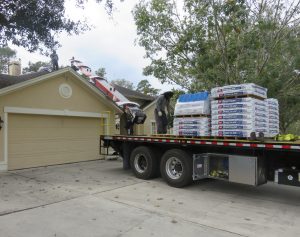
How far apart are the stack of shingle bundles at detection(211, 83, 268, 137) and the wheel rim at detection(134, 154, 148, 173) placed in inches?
122

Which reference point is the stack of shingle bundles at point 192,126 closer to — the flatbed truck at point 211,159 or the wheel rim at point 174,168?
the flatbed truck at point 211,159

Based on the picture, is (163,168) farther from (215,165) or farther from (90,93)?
(90,93)

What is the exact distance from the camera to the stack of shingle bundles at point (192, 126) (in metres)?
8.48

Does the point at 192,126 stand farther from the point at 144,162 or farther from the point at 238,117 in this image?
the point at 144,162

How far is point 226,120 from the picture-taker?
7902mm

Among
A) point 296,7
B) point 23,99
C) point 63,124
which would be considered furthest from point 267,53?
point 23,99

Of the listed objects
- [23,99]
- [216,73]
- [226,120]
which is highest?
[216,73]

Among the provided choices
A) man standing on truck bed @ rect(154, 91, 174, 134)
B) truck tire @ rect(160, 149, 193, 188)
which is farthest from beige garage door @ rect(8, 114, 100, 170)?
truck tire @ rect(160, 149, 193, 188)

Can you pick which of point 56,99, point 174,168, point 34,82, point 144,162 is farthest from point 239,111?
point 56,99

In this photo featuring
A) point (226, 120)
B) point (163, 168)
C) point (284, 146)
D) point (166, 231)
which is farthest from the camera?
point (163, 168)

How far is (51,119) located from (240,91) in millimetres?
8550

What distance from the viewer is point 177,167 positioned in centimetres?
922

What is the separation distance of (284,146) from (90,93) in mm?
10188

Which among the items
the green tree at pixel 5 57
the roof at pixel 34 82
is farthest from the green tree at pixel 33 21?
the green tree at pixel 5 57
